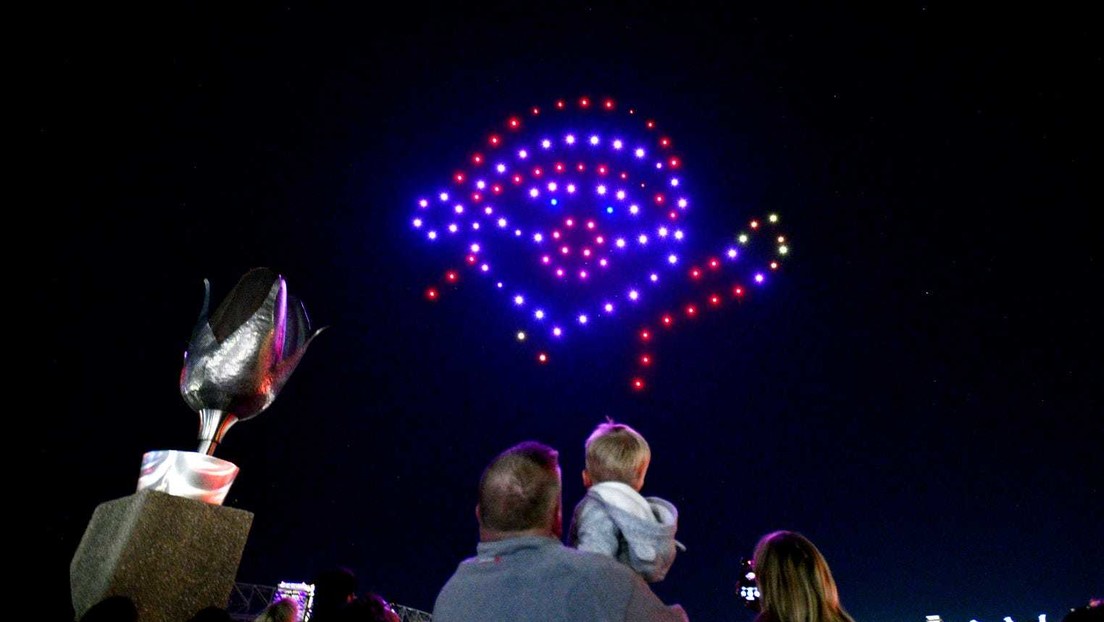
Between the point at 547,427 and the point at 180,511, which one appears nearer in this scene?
the point at 180,511

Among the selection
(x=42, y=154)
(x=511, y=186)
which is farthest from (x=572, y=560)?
(x=42, y=154)

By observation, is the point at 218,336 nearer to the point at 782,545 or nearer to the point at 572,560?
the point at 572,560

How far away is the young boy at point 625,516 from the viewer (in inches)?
77.3

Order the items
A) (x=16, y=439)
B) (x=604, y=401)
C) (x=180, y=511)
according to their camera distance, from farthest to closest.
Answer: (x=604, y=401) → (x=16, y=439) → (x=180, y=511)

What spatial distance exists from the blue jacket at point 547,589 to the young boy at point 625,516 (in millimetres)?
389

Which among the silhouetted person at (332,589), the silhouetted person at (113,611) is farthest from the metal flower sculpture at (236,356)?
the silhouetted person at (332,589)

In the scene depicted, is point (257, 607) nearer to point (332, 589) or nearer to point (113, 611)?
point (332, 589)

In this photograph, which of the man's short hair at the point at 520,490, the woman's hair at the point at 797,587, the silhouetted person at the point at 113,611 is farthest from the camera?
the woman's hair at the point at 797,587

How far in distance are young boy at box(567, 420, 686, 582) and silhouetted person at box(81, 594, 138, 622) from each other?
1.27 meters

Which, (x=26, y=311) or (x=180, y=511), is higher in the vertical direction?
(x=26, y=311)

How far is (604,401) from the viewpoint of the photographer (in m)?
7.24

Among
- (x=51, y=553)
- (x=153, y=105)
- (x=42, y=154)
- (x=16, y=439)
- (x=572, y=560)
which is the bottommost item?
(x=51, y=553)

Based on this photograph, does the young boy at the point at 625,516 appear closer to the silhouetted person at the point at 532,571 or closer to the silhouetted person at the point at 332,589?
the silhouetted person at the point at 532,571

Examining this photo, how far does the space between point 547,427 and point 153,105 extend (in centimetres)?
506
